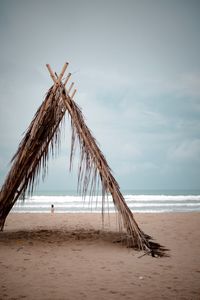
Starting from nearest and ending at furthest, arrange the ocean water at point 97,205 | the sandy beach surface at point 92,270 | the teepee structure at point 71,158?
the sandy beach surface at point 92,270
the teepee structure at point 71,158
the ocean water at point 97,205

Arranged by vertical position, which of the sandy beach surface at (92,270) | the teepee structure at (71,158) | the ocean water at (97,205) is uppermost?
the teepee structure at (71,158)

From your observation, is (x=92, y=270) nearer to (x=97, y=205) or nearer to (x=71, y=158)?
(x=71, y=158)

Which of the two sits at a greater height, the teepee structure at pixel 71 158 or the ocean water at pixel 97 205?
the teepee structure at pixel 71 158

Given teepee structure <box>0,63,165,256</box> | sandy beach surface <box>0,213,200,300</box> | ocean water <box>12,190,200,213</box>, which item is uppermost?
teepee structure <box>0,63,165,256</box>

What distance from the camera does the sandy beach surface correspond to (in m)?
3.04

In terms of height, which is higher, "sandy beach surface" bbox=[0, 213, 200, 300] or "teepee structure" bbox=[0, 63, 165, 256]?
"teepee structure" bbox=[0, 63, 165, 256]

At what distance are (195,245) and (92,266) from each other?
2816 millimetres

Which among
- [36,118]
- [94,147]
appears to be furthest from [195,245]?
[36,118]

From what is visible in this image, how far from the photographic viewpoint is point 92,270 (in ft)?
12.8

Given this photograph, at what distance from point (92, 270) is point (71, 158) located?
2370mm

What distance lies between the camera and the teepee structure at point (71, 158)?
4.92m

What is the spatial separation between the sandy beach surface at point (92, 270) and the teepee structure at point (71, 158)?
0.51m

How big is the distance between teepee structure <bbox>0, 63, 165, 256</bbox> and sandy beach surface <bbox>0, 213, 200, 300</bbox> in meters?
0.51

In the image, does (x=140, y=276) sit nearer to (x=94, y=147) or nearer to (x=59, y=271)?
(x=59, y=271)
